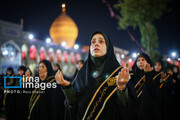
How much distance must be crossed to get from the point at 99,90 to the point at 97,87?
71 mm

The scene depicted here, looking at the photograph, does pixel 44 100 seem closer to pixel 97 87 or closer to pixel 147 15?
pixel 97 87

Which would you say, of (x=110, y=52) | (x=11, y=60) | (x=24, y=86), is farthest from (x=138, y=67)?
(x=11, y=60)

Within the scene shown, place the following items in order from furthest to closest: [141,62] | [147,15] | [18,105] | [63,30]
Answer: [63,30], [147,15], [18,105], [141,62]

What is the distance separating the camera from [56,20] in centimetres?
4059

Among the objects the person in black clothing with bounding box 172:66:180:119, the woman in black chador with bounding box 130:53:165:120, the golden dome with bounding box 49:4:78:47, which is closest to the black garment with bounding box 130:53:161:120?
the woman in black chador with bounding box 130:53:165:120

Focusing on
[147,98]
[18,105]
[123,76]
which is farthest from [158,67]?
[18,105]

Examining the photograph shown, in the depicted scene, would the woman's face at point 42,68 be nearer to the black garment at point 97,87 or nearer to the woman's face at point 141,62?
the black garment at point 97,87

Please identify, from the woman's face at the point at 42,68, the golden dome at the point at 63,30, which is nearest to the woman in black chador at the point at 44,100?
the woman's face at the point at 42,68

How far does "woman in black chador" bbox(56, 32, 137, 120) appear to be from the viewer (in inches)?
78.8

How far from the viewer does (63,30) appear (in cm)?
3947

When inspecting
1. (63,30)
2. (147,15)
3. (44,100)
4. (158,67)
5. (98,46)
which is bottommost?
(44,100)

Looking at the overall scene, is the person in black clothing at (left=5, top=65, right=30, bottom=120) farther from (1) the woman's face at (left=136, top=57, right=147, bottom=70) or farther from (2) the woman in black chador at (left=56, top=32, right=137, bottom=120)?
(1) the woman's face at (left=136, top=57, right=147, bottom=70)

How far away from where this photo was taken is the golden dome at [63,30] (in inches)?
1550

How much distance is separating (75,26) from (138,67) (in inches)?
1542
